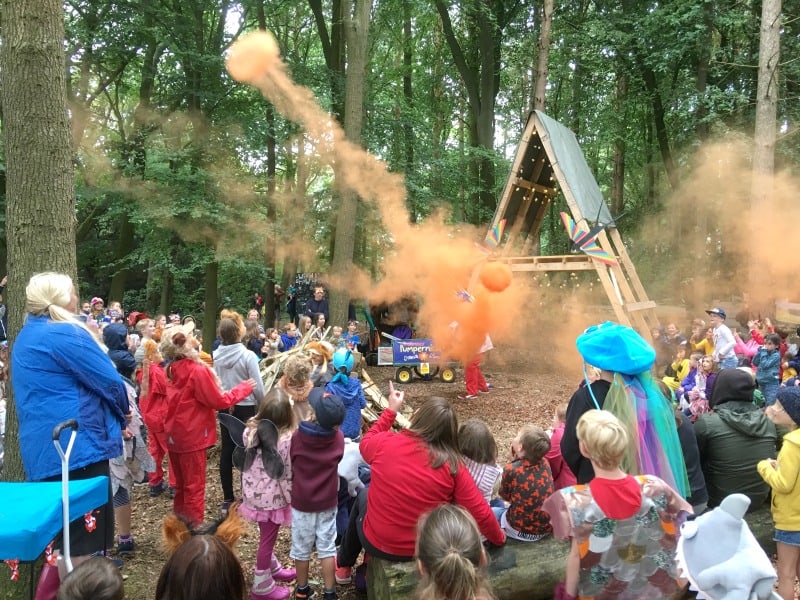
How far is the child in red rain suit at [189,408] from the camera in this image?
4.34m

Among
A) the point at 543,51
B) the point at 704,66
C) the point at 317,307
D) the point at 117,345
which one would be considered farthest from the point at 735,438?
the point at 704,66

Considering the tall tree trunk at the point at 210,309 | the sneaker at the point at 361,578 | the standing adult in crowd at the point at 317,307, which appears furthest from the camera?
the tall tree trunk at the point at 210,309

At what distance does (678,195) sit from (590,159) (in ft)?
27.6

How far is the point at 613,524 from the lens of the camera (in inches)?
103

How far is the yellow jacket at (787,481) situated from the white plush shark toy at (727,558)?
4.19 ft

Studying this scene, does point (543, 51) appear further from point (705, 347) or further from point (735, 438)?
point (735, 438)

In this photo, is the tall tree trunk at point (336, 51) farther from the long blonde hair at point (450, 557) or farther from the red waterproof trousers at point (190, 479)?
the long blonde hair at point (450, 557)

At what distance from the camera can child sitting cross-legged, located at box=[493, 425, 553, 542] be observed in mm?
3531

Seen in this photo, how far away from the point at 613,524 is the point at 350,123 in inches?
425

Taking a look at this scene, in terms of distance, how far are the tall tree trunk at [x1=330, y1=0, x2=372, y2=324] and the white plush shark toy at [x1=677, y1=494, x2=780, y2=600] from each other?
999 cm

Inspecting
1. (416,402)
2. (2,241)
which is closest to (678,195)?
(416,402)

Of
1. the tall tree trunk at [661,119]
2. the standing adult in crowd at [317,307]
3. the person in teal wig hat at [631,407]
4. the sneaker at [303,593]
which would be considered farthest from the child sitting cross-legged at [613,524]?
the tall tree trunk at [661,119]

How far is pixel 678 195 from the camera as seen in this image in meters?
17.9

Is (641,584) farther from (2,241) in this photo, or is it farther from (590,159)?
(590,159)
